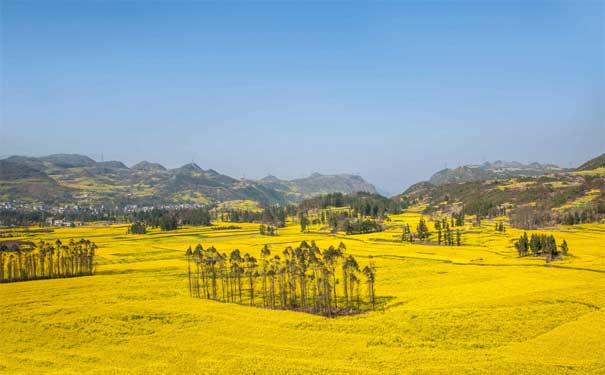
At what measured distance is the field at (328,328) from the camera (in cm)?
4041

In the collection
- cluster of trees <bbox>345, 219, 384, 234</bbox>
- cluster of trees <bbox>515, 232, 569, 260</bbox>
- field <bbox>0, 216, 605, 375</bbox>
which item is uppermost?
cluster of trees <bbox>345, 219, 384, 234</bbox>

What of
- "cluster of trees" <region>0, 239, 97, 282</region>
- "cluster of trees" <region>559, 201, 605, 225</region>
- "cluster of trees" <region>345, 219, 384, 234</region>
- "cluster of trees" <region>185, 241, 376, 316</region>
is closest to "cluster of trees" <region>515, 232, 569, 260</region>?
"cluster of trees" <region>185, 241, 376, 316</region>

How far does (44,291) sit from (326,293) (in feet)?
159

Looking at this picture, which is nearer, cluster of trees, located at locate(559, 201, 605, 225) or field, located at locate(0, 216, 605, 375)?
field, located at locate(0, 216, 605, 375)

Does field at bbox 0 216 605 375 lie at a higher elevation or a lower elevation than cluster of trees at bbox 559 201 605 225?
lower

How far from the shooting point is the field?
4041 cm

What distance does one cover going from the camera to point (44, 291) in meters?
76.5

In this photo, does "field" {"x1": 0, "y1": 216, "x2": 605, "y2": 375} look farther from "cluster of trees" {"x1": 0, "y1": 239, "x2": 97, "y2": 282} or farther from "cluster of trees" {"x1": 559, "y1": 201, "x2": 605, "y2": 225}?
"cluster of trees" {"x1": 559, "y1": 201, "x2": 605, "y2": 225}

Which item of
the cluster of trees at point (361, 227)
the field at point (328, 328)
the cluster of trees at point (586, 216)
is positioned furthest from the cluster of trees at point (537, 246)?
the cluster of trees at point (361, 227)

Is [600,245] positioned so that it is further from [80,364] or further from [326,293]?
[80,364]

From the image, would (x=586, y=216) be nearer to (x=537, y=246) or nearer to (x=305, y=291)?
(x=537, y=246)

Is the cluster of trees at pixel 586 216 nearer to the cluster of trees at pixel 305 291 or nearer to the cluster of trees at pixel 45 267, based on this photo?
the cluster of trees at pixel 305 291

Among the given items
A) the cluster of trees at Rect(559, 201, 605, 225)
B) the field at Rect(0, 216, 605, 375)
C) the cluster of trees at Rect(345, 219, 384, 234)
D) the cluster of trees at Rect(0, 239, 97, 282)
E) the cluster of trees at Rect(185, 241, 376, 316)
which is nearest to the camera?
the field at Rect(0, 216, 605, 375)

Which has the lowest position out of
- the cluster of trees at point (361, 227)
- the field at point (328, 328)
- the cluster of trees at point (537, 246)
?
the field at point (328, 328)
